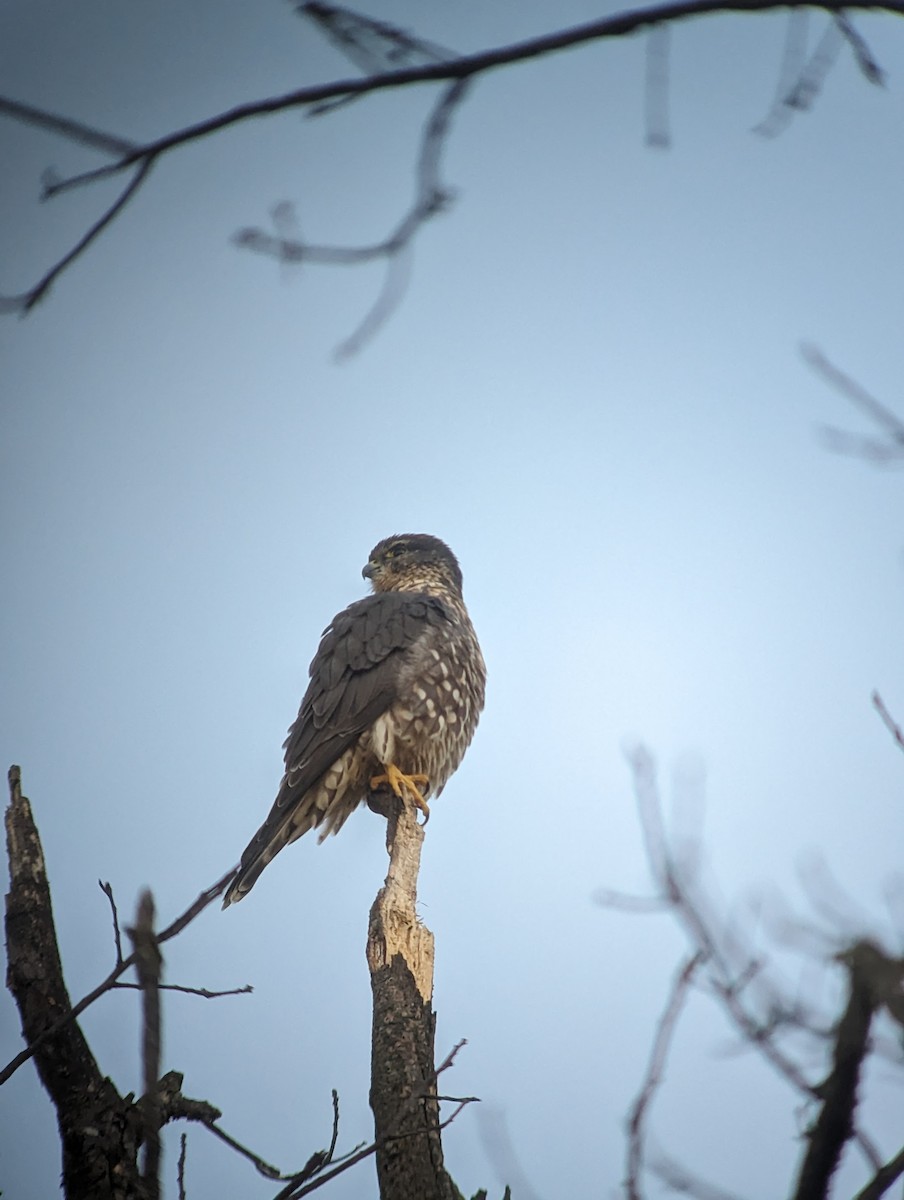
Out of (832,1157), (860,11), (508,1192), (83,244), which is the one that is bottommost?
(508,1192)

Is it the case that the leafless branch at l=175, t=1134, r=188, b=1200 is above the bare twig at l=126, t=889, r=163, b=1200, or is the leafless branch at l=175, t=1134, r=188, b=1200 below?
below

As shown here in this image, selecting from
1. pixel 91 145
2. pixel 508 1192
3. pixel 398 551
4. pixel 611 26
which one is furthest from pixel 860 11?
pixel 398 551

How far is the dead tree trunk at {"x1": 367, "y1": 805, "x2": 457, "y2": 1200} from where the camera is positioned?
7.99 feet

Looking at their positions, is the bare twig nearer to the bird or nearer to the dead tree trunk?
the dead tree trunk

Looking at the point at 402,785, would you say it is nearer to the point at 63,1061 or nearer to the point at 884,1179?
the point at 63,1061

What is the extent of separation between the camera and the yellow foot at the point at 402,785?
461 cm

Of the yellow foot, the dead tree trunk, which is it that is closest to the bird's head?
the yellow foot

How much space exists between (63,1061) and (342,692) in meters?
2.60

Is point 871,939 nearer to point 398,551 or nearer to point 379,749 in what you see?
point 379,749

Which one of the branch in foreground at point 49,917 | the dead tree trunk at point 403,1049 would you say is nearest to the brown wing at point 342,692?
the dead tree trunk at point 403,1049

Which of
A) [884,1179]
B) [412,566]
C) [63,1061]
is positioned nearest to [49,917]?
[63,1061]

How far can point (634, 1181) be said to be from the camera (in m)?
1.22

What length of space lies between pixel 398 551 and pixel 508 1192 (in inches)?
164

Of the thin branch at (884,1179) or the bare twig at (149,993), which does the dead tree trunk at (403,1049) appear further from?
the thin branch at (884,1179)
